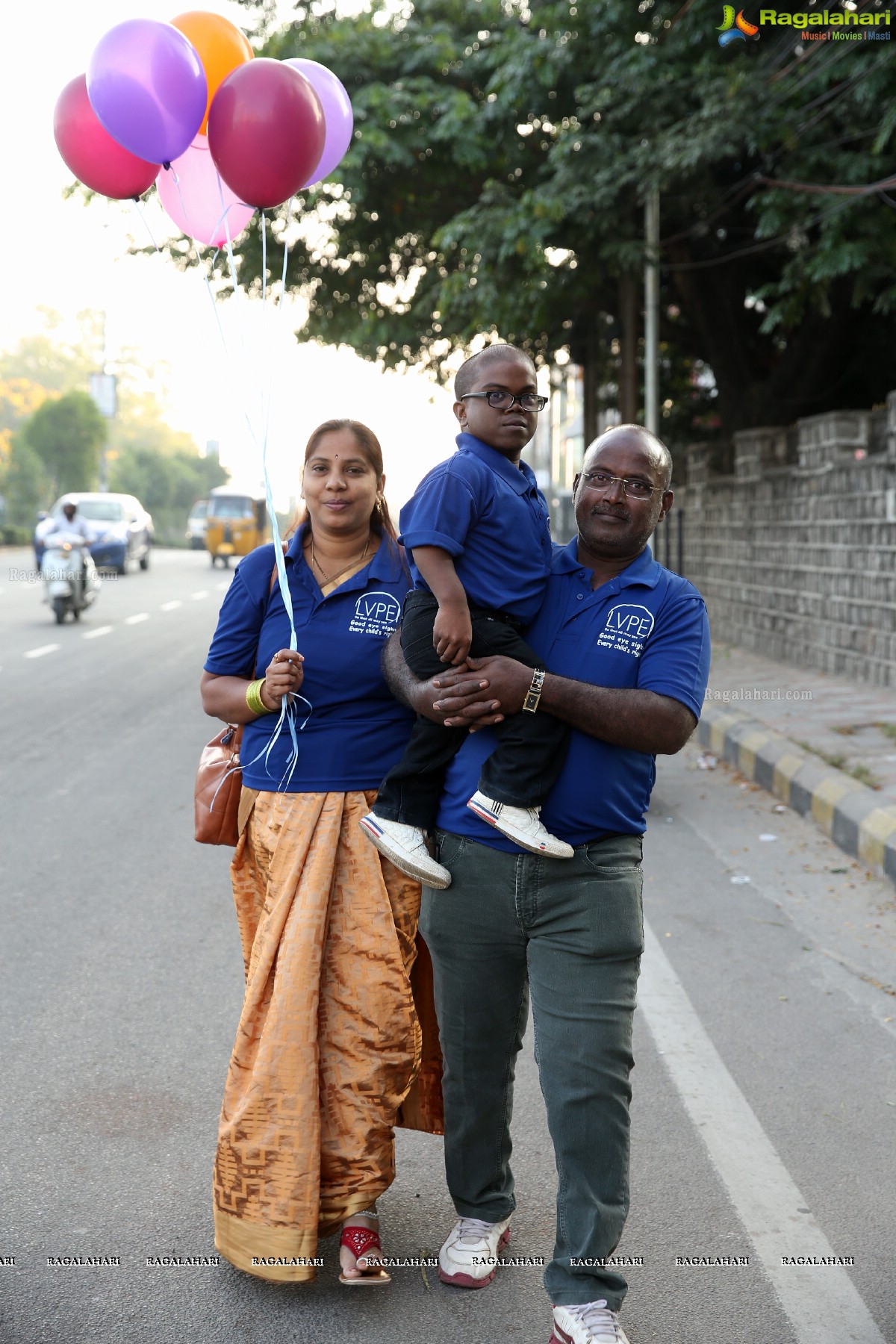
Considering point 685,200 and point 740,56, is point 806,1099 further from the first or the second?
point 685,200

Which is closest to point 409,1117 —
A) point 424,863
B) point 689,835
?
point 424,863

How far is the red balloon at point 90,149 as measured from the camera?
3.29 metres

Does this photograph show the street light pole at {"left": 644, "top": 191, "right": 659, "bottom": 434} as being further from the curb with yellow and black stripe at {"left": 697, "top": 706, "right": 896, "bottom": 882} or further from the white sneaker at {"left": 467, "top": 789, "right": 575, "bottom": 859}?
the white sneaker at {"left": 467, "top": 789, "right": 575, "bottom": 859}

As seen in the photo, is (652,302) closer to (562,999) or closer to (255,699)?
(255,699)

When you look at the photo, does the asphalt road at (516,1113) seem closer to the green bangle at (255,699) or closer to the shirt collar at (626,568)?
the green bangle at (255,699)

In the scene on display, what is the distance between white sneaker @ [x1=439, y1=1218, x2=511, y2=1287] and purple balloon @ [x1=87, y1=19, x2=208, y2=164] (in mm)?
2537

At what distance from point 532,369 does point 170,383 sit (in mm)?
111340

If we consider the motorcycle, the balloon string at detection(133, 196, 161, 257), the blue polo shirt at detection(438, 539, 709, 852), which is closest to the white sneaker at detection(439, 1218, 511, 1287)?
the blue polo shirt at detection(438, 539, 709, 852)

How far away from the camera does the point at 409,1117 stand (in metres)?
2.97

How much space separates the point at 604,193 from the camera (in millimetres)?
11570

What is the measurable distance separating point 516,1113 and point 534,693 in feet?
5.23

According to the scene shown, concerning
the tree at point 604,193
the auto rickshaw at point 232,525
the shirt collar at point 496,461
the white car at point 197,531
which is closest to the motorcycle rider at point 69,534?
the tree at point 604,193

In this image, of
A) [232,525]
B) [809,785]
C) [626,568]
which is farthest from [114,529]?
[626,568]

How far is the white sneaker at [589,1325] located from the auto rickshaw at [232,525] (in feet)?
112
